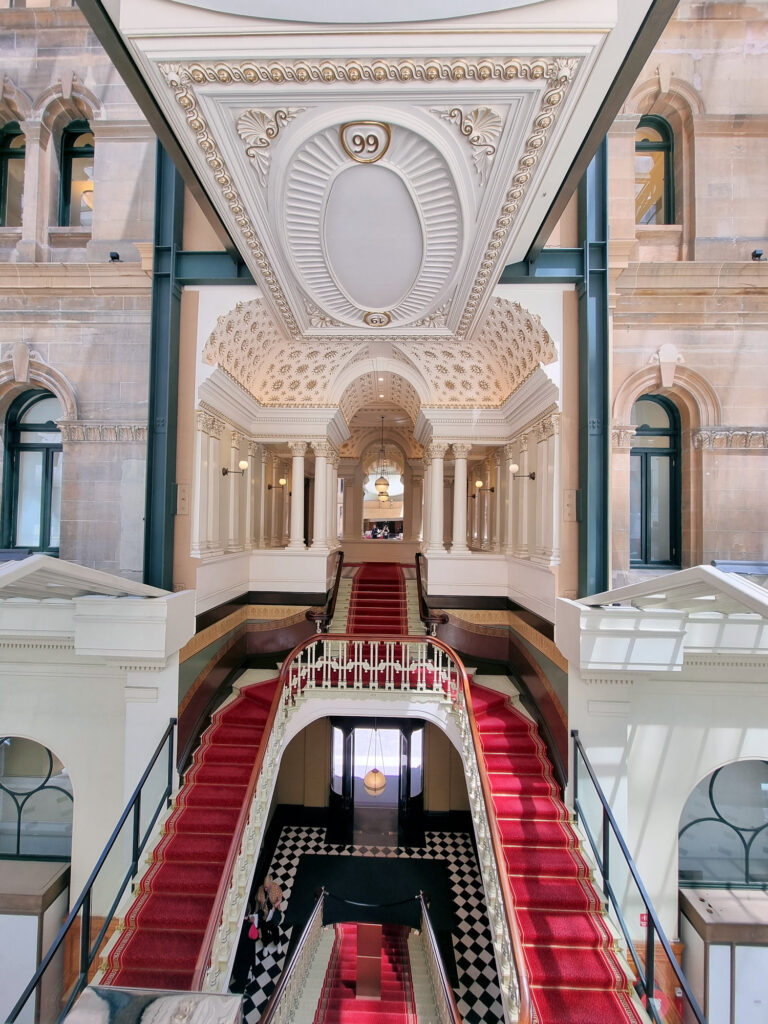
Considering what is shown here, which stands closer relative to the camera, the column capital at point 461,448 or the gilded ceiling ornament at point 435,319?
the gilded ceiling ornament at point 435,319

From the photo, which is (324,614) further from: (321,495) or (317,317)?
(317,317)

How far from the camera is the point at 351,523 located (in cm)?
1603

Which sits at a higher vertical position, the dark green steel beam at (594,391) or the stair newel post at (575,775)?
the dark green steel beam at (594,391)

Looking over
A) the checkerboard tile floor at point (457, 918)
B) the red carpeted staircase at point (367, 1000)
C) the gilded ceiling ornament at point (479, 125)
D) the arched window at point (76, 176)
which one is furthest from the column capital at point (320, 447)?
the red carpeted staircase at point (367, 1000)

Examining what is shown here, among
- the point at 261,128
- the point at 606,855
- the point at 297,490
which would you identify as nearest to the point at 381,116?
the point at 261,128

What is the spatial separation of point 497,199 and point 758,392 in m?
4.65

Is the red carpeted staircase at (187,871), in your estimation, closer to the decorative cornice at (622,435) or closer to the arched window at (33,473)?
the arched window at (33,473)

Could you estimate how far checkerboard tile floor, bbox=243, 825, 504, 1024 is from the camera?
→ 22.2 feet

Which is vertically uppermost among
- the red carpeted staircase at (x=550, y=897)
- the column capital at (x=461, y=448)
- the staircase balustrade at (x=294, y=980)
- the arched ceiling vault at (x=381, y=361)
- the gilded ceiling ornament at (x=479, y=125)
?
the gilded ceiling ornament at (x=479, y=125)

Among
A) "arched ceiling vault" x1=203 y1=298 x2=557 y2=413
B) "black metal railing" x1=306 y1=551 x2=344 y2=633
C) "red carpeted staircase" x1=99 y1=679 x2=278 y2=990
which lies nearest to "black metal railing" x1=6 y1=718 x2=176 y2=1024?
"red carpeted staircase" x1=99 y1=679 x2=278 y2=990

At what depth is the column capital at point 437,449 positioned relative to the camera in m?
8.91

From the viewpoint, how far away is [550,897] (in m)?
4.93

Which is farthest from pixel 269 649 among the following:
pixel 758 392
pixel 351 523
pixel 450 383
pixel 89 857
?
pixel 758 392

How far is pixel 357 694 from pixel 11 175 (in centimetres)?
949
